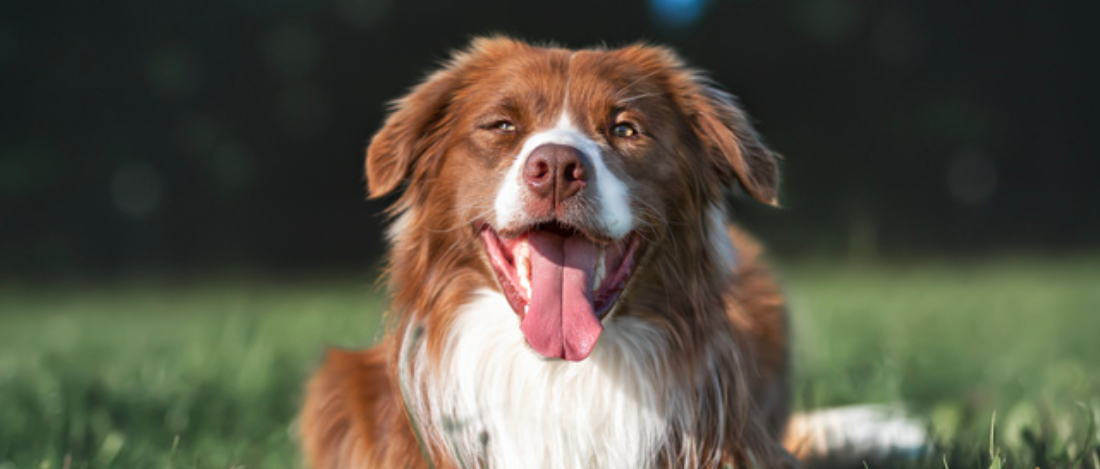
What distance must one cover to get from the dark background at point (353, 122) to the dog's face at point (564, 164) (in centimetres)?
1231

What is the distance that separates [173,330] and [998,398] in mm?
6226

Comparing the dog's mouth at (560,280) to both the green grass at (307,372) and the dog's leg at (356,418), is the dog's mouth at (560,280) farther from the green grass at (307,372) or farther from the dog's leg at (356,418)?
the green grass at (307,372)

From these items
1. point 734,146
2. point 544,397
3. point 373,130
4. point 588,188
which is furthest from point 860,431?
point 373,130

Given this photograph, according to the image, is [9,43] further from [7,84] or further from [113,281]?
[113,281]

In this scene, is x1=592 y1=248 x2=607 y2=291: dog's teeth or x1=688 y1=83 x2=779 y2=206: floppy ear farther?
x1=688 y1=83 x2=779 y2=206: floppy ear

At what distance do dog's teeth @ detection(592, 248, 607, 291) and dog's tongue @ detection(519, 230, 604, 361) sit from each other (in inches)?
2.7

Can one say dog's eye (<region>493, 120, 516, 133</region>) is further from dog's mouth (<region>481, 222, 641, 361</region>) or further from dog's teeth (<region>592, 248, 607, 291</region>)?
dog's teeth (<region>592, 248, 607, 291</region>)

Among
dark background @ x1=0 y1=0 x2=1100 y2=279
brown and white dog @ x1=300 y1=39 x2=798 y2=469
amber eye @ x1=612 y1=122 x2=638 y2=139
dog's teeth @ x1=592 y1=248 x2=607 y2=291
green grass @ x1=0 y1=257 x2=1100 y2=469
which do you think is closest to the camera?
brown and white dog @ x1=300 y1=39 x2=798 y2=469

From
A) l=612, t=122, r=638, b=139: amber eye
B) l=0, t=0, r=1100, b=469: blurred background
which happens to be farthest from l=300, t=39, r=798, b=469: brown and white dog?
l=0, t=0, r=1100, b=469: blurred background

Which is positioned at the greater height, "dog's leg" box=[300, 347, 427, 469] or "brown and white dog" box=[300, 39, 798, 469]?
"brown and white dog" box=[300, 39, 798, 469]

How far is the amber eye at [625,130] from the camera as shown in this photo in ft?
10.7

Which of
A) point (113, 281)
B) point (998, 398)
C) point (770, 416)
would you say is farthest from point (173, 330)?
point (113, 281)

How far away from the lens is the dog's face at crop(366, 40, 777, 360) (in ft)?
9.87

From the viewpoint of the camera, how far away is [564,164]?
2.92 metres
